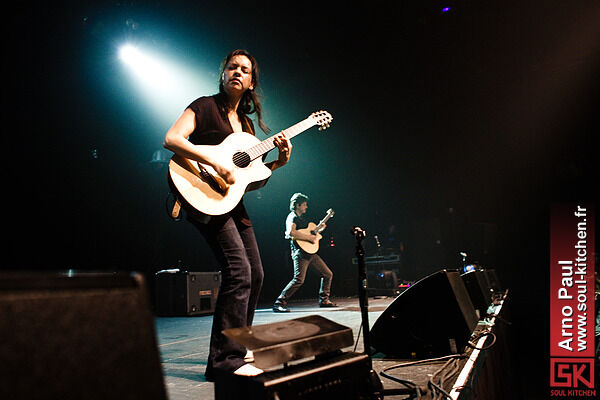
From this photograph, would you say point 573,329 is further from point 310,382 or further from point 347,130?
point 347,130

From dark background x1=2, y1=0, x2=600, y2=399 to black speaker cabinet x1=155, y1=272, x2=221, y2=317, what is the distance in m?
1.09

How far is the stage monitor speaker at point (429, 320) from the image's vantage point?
239 cm

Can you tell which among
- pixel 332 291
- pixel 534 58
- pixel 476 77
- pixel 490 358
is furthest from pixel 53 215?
pixel 534 58

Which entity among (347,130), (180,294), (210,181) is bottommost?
(180,294)

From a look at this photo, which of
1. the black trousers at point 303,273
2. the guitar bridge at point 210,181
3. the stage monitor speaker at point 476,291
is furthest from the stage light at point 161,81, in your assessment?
the stage monitor speaker at point 476,291

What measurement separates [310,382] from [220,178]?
1288mm

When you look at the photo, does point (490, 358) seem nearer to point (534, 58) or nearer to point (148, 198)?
point (148, 198)

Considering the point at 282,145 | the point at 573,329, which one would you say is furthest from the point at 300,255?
the point at 282,145

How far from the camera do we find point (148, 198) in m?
8.29

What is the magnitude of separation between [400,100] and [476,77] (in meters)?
1.88

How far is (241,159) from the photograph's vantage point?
89.2 inches

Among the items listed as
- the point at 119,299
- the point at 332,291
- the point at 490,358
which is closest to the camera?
the point at 119,299

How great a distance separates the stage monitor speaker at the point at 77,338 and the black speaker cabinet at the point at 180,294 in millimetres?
6412

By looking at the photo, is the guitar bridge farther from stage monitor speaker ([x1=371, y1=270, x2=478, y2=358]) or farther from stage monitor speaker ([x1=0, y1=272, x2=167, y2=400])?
stage monitor speaker ([x1=0, y1=272, x2=167, y2=400])
